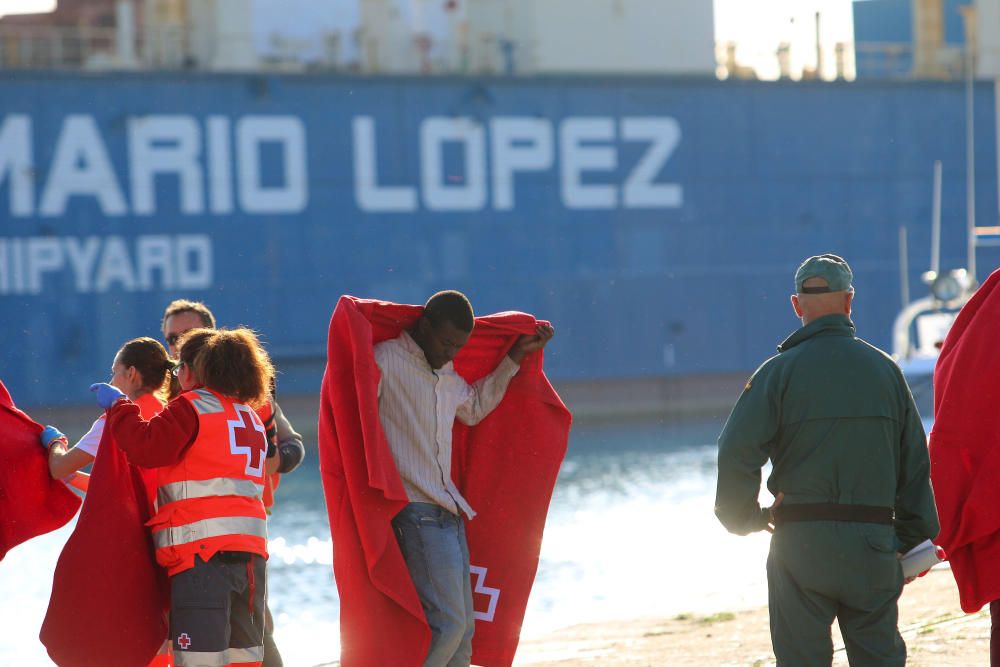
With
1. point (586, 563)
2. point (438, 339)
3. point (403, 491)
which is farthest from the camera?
point (586, 563)

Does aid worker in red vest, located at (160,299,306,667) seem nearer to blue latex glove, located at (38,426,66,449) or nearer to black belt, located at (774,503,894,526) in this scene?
blue latex glove, located at (38,426,66,449)

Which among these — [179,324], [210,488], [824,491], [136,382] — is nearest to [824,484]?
[824,491]

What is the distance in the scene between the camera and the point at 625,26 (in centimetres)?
2909

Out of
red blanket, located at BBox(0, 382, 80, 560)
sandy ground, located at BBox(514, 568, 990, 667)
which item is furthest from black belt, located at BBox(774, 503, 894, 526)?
red blanket, located at BBox(0, 382, 80, 560)

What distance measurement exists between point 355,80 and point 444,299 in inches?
841

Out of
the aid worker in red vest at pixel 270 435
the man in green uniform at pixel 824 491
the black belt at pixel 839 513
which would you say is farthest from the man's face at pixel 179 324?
the black belt at pixel 839 513

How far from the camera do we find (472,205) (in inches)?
1006

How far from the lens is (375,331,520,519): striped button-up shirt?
4.30m

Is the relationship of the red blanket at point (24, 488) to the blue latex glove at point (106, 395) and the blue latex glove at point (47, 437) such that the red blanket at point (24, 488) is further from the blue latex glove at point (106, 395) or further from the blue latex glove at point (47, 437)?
the blue latex glove at point (106, 395)

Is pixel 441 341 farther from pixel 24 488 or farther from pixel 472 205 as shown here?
pixel 472 205

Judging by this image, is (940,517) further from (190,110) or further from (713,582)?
(190,110)

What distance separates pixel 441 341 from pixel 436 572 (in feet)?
2.07

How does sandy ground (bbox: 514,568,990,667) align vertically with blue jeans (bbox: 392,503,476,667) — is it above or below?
below

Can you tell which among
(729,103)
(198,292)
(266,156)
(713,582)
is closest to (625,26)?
(729,103)
